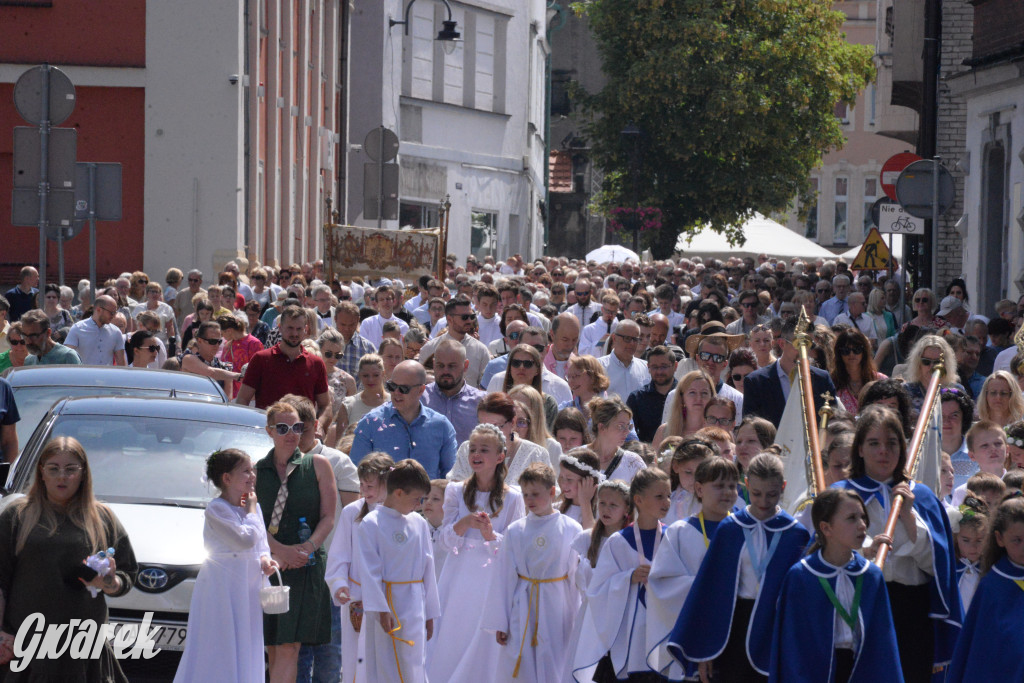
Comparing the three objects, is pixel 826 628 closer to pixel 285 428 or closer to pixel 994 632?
pixel 994 632

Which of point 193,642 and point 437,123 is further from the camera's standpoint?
point 437,123

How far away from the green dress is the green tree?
40.0 metres

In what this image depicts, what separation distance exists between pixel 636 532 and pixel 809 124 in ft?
144

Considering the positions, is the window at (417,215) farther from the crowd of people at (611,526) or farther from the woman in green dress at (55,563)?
the woman in green dress at (55,563)

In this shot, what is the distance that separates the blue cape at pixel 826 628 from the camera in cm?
653

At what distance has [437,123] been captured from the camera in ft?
140

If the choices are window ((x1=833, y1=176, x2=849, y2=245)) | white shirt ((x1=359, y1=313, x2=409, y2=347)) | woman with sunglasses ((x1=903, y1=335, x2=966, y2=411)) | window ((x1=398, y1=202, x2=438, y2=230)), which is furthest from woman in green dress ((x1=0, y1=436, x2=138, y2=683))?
window ((x1=833, y1=176, x2=849, y2=245))

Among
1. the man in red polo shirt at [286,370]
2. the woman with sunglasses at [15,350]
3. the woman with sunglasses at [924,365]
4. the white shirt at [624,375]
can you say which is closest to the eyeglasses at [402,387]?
the man in red polo shirt at [286,370]

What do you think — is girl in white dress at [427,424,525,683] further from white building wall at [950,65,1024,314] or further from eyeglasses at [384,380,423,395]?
white building wall at [950,65,1024,314]

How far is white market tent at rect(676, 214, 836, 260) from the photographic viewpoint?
52562 millimetres

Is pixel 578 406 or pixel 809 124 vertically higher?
pixel 809 124

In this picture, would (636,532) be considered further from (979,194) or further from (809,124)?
(809,124)

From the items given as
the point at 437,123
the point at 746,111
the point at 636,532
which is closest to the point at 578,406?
the point at 636,532

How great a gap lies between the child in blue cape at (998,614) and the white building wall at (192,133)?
2096cm
